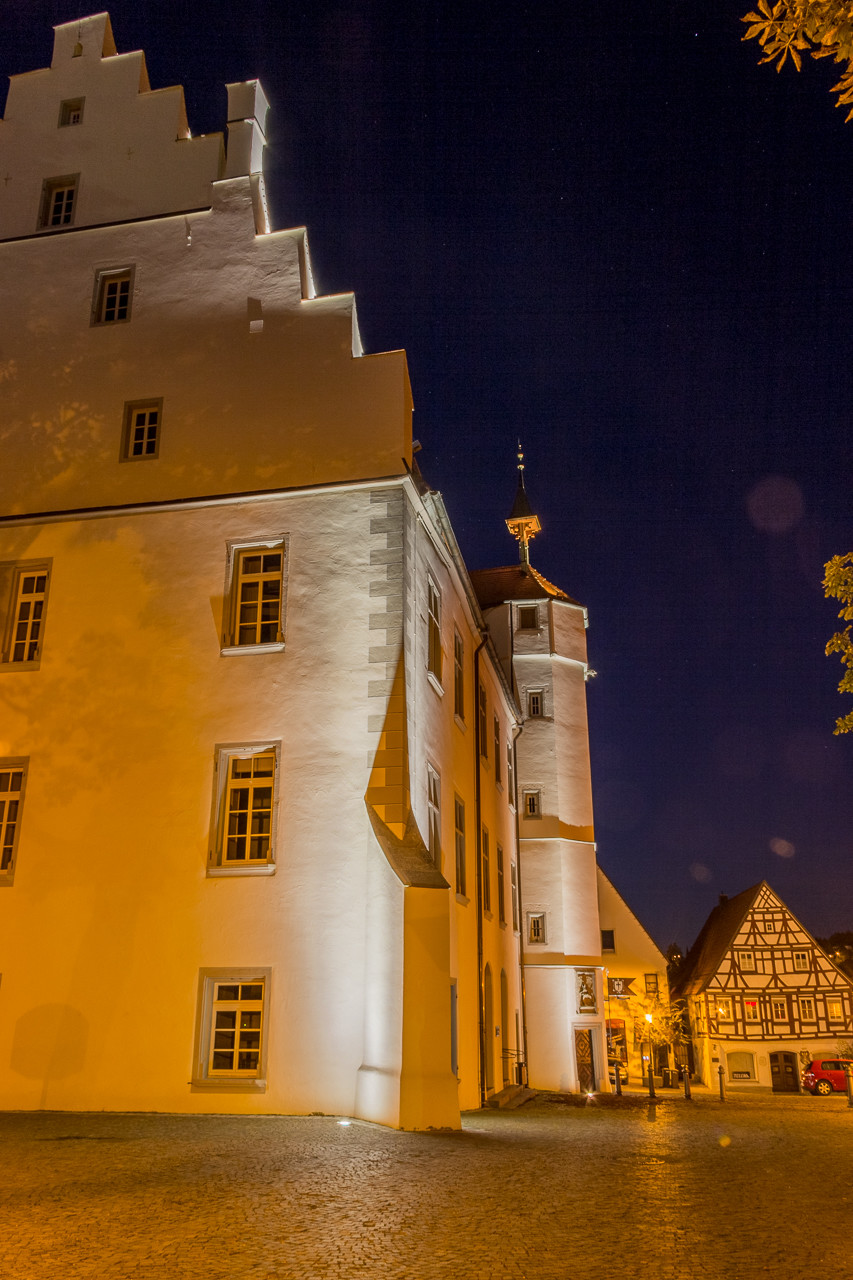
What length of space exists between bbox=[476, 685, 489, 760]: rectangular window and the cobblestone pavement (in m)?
11.5

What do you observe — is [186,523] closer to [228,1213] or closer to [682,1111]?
[228,1213]

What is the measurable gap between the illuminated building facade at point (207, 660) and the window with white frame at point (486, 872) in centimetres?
187

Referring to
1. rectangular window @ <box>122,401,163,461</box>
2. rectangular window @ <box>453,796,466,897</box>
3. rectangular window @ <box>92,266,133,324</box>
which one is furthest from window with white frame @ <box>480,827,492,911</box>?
rectangular window @ <box>92,266,133,324</box>

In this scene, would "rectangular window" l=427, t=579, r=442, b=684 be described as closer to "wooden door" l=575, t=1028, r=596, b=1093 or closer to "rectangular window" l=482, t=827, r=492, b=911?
"rectangular window" l=482, t=827, r=492, b=911

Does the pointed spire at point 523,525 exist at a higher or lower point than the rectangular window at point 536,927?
higher

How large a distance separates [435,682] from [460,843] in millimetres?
3964

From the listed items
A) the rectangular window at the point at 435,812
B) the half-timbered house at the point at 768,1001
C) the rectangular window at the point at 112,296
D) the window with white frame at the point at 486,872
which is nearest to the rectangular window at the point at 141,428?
the rectangular window at the point at 112,296

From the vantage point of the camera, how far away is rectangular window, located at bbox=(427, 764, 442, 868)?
56.1 ft

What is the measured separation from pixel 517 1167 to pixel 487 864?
45.2 ft

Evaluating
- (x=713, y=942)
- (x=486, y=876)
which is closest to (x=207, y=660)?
(x=486, y=876)

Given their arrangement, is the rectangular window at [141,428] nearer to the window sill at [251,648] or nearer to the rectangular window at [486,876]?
the window sill at [251,648]

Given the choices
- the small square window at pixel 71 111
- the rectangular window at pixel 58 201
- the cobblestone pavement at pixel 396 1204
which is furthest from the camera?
the small square window at pixel 71 111

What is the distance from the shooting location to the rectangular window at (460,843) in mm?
19891

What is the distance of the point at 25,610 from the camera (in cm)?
1717
